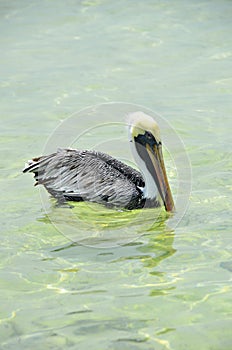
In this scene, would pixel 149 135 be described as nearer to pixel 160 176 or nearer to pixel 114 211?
pixel 160 176

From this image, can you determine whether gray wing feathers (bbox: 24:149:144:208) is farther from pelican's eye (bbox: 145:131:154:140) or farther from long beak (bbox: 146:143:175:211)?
pelican's eye (bbox: 145:131:154:140)

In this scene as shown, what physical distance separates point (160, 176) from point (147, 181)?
9cm

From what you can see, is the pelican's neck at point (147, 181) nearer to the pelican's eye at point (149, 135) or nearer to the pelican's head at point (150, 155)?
the pelican's head at point (150, 155)

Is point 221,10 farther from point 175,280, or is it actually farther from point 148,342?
point 148,342

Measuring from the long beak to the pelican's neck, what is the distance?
0.03 meters

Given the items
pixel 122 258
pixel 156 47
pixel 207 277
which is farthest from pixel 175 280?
pixel 156 47

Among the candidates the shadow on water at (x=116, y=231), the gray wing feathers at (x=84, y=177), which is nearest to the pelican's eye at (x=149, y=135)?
the gray wing feathers at (x=84, y=177)

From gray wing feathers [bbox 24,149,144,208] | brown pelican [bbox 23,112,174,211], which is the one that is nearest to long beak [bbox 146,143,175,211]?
brown pelican [bbox 23,112,174,211]

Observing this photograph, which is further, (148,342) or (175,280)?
(175,280)

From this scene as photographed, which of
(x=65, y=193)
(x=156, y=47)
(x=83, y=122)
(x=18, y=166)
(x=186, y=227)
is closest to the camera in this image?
(x=186, y=227)

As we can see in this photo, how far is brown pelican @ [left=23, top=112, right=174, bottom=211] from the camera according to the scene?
16.6 feet

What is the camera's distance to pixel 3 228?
4.84 m

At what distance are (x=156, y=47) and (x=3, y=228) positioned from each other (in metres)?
4.63

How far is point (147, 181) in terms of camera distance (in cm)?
512
